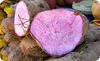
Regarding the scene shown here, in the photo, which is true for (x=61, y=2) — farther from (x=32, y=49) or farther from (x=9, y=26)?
(x=32, y=49)

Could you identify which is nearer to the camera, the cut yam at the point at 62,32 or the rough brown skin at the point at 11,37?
the cut yam at the point at 62,32

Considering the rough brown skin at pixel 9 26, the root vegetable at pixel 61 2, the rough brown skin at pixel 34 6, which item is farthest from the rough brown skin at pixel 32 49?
the root vegetable at pixel 61 2

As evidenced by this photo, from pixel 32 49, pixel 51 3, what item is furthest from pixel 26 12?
pixel 51 3

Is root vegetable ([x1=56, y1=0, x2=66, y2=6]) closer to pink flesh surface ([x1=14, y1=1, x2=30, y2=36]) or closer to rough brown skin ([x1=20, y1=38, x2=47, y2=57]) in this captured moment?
pink flesh surface ([x1=14, y1=1, x2=30, y2=36])

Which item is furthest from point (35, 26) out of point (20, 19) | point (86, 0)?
point (86, 0)

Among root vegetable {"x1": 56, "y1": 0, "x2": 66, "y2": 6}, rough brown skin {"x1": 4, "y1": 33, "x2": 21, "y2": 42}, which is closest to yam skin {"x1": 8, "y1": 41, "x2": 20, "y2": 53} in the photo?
rough brown skin {"x1": 4, "y1": 33, "x2": 21, "y2": 42}

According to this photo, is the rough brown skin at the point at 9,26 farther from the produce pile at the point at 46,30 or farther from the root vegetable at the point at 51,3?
the root vegetable at the point at 51,3
